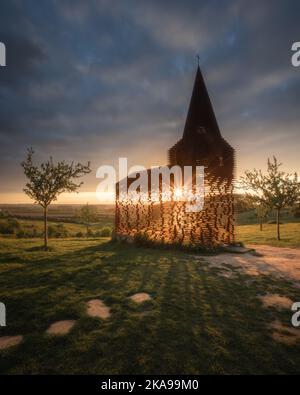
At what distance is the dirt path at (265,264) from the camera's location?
29.9 feet

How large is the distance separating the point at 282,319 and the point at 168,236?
1010cm

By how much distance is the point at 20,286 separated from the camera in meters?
7.36

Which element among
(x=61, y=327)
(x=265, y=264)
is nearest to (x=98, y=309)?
(x=61, y=327)

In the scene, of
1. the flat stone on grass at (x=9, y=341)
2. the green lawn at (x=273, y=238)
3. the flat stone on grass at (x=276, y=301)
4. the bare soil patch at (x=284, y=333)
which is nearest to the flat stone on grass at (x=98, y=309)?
the flat stone on grass at (x=9, y=341)

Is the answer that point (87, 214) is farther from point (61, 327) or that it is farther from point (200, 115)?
point (61, 327)

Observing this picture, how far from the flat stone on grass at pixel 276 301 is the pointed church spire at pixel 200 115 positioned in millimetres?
13409

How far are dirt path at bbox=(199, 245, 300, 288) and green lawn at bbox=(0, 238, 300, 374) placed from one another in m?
1.08

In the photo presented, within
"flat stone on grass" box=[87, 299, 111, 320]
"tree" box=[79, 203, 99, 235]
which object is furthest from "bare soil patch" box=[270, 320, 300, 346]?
"tree" box=[79, 203, 99, 235]

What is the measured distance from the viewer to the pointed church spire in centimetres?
1809

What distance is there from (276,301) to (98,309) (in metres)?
4.54

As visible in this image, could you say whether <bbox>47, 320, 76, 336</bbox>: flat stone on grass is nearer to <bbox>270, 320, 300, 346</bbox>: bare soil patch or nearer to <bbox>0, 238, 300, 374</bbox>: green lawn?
<bbox>0, 238, 300, 374</bbox>: green lawn

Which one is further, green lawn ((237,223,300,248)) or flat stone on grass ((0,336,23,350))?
green lawn ((237,223,300,248))
